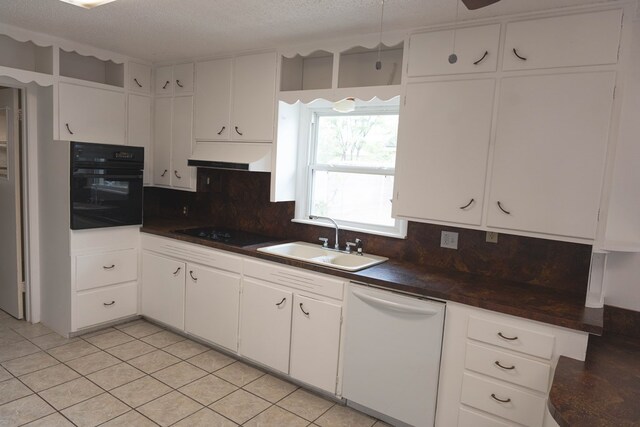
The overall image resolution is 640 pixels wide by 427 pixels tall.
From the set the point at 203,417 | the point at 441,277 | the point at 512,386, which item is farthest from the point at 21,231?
the point at 512,386

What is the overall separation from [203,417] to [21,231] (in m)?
2.44

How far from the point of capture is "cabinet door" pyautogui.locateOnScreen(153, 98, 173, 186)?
3.86m

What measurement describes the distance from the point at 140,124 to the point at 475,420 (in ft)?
11.7

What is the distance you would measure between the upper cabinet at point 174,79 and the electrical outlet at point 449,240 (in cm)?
248

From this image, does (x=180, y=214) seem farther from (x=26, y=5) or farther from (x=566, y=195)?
(x=566, y=195)

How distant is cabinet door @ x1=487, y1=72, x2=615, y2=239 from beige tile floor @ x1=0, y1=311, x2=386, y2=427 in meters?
1.51

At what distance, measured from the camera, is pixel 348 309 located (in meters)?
2.49

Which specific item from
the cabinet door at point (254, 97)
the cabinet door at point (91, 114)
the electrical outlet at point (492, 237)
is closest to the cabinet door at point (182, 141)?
the cabinet door at point (91, 114)

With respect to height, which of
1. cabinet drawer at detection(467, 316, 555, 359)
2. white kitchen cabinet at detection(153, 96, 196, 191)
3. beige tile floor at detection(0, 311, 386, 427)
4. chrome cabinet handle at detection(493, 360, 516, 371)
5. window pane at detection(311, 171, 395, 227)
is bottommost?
beige tile floor at detection(0, 311, 386, 427)

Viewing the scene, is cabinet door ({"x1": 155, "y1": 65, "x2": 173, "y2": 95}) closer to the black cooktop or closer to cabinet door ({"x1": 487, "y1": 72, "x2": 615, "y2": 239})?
the black cooktop

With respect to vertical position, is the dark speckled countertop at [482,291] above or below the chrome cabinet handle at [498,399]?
above

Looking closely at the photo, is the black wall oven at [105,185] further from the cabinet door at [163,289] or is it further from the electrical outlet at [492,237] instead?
the electrical outlet at [492,237]

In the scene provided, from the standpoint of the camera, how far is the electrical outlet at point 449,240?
2705 millimetres

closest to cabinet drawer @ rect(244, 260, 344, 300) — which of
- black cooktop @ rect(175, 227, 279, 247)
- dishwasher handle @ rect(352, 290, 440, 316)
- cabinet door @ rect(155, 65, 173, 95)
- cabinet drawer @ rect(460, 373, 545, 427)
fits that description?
dishwasher handle @ rect(352, 290, 440, 316)
